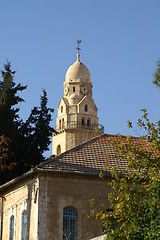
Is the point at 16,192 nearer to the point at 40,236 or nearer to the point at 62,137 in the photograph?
the point at 40,236

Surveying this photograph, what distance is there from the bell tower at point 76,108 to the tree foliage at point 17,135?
29.6 metres

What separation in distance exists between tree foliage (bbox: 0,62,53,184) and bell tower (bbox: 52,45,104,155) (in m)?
29.6

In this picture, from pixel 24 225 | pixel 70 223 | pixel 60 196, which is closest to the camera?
pixel 70 223

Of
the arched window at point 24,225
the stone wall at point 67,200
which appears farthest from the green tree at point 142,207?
the arched window at point 24,225

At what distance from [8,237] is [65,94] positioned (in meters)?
43.4

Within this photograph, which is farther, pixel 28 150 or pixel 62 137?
pixel 62 137

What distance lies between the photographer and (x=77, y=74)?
233ft

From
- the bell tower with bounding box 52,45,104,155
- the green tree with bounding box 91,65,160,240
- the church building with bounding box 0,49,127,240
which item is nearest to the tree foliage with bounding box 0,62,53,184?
the church building with bounding box 0,49,127,240

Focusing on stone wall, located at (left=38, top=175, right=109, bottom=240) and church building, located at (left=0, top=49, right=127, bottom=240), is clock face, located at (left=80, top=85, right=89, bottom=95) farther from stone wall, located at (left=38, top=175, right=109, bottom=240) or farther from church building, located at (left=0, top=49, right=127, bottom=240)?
stone wall, located at (left=38, top=175, right=109, bottom=240)

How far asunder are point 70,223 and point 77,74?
45.7m

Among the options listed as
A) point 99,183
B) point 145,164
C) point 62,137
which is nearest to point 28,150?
point 99,183

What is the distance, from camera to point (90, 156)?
2833 centimetres

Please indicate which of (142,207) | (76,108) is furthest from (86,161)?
(76,108)

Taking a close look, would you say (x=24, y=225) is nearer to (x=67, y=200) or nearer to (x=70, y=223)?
(x=70, y=223)
